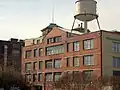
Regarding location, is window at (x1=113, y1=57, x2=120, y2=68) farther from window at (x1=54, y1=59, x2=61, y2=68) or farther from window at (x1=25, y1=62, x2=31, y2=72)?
window at (x1=25, y1=62, x2=31, y2=72)

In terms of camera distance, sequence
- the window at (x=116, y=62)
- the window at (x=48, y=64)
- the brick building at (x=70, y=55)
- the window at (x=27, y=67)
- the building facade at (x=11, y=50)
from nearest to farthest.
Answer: the brick building at (x=70, y=55)
the window at (x=116, y=62)
the window at (x=48, y=64)
the window at (x=27, y=67)
the building facade at (x=11, y=50)

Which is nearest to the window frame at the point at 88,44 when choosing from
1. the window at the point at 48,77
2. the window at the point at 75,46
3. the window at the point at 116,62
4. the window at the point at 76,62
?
the window at the point at 75,46

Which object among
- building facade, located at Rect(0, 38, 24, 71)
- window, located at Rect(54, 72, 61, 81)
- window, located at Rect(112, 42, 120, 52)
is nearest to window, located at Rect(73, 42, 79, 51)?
window, located at Rect(54, 72, 61, 81)

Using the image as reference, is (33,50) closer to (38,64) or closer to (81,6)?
(38,64)

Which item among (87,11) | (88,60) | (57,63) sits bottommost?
(57,63)

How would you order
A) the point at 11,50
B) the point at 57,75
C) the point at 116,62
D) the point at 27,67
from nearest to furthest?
the point at 116,62 < the point at 57,75 < the point at 27,67 < the point at 11,50

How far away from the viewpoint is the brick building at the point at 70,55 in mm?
66125

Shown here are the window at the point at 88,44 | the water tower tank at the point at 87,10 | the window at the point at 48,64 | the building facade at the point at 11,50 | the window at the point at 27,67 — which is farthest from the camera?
the building facade at the point at 11,50

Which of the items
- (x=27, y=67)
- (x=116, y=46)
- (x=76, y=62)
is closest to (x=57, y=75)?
(x=76, y=62)

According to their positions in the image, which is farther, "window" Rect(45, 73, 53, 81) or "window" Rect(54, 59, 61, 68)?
"window" Rect(45, 73, 53, 81)

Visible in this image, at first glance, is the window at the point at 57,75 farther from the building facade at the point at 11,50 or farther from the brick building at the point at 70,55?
the building facade at the point at 11,50

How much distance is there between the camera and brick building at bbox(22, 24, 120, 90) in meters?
66.1

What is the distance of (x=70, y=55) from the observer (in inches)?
2879

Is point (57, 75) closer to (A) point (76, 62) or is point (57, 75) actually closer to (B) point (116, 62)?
(A) point (76, 62)
